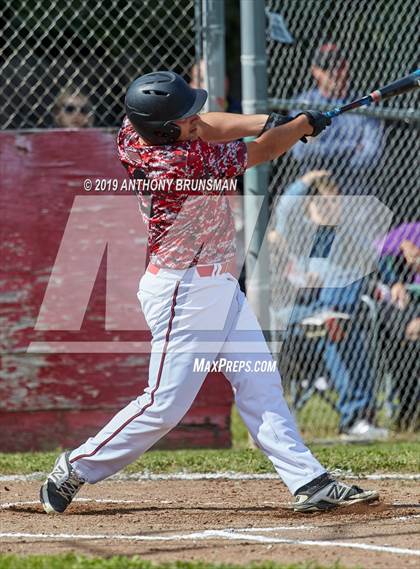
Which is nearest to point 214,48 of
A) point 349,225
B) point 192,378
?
point 349,225

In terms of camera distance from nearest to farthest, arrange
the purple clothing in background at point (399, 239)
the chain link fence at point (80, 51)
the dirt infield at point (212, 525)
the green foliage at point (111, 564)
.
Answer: the green foliage at point (111, 564)
the dirt infield at point (212, 525)
the chain link fence at point (80, 51)
the purple clothing in background at point (399, 239)

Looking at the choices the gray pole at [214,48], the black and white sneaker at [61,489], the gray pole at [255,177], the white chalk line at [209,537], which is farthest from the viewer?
the gray pole at [214,48]

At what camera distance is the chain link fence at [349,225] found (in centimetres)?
820

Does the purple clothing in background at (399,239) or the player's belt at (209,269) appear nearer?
the player's belt at (209,269)

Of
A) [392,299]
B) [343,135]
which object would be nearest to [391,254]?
[392,299]

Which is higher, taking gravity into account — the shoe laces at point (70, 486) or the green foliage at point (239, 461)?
the shoe laces at point (70, 486)

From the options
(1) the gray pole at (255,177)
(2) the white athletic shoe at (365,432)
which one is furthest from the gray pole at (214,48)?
(2) the white athletic shoe at (365,432)

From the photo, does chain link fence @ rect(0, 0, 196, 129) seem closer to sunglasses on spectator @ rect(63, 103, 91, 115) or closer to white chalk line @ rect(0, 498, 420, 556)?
sunglasses on spectator @ rect(63, 103, 91, 115)

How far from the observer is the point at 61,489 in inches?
212

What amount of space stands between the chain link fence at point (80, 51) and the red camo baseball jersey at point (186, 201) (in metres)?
2.63

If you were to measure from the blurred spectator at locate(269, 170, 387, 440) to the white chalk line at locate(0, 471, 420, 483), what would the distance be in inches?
72.5

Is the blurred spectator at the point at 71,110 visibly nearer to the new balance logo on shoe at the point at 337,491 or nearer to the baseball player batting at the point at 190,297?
the baseball player batting at the point at 190,297

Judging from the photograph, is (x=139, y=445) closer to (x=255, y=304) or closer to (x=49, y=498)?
(x=49, y=498)

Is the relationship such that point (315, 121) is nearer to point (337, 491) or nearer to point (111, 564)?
point (337, 491)
